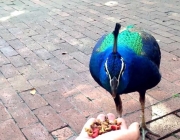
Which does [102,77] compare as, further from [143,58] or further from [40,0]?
[40,0]

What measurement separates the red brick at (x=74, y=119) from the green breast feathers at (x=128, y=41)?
75cm

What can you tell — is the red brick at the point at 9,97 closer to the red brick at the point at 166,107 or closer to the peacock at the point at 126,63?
Answer: the peacock at the point at 126,63

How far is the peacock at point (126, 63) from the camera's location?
6.82 feet

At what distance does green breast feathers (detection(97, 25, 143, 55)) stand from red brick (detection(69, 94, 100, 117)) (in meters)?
0.77

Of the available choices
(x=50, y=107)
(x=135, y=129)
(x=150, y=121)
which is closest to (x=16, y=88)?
(x=50, y=107)

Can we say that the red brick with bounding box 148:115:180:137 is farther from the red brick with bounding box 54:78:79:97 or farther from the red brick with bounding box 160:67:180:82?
the red brick with bounding box 54:78:79:97

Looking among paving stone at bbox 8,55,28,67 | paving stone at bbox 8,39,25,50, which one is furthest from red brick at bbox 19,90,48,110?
paving stone at bbox 8,39,25,50

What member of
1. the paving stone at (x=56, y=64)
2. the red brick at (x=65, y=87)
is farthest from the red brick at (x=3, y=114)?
the paving stone at (x=56, y=64)

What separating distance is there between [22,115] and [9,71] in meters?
0.96

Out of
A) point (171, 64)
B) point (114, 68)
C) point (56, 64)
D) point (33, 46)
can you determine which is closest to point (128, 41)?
point (114, 68)

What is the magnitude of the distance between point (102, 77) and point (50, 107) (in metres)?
1.04

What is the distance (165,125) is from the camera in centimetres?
277

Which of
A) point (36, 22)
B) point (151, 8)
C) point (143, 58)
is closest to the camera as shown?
point (143, 58)

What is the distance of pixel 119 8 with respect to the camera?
5.93m
